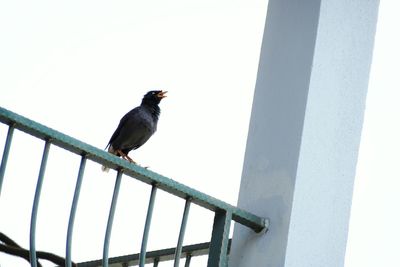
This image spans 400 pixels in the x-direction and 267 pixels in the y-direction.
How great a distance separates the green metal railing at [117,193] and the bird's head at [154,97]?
170 inches

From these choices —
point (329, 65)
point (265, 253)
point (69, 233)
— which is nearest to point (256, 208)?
point (265, 253)

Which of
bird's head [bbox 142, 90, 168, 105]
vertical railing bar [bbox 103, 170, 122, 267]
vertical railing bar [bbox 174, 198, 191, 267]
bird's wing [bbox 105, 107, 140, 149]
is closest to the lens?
vertical railing bar [bbox 103, 170, 122, 267]

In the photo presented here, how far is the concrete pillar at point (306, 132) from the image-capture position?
445cm

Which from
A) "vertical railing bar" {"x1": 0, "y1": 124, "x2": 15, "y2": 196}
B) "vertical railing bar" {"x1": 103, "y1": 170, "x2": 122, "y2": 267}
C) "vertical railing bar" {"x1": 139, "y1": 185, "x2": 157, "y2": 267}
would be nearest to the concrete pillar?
"vertical railing bar" {"x1": 139, "y1": 185, "x2": 157, "y2": 267}

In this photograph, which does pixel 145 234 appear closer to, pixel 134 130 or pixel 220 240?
pixel 220 240

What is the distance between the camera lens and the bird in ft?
27.4

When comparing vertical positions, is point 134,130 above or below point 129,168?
above

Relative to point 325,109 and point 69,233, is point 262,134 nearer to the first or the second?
point 325,109

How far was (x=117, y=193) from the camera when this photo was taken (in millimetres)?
4066

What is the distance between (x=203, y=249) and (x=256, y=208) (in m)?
0.25

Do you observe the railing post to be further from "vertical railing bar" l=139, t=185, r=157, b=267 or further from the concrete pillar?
"vertical railing bar" l=139, t=185, r=157, b=267

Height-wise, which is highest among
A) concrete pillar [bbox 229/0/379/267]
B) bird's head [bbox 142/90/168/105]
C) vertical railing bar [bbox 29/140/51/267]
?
bird's head [bbox 142/90/168/105]

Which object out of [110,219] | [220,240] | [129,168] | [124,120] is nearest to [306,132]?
[220,240]

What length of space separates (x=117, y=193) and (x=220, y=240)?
1.68ft
